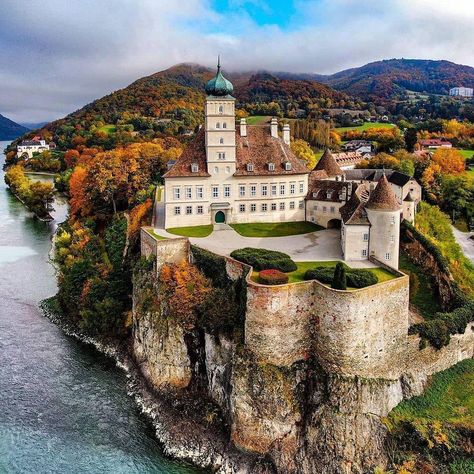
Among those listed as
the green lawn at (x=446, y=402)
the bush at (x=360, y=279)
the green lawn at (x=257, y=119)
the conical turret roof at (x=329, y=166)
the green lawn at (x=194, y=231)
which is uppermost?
the green lawn at (x=257, y=119)

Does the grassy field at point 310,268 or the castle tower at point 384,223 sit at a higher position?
the castle tower at point 384,223

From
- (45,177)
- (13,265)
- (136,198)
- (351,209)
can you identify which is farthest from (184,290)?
(45,177)

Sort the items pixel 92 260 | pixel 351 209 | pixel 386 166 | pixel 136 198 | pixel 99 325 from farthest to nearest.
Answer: pixel 386 166, pixel 136 198, pixel 92 260, pixel 99 325, pixel 351 209

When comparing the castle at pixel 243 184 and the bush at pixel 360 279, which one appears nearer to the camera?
the bush at pixel 360 279

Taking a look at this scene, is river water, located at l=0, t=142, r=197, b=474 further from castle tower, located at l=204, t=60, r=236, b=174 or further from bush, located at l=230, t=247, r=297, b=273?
castle tower, located at l=204, t=60, r=236, b=174

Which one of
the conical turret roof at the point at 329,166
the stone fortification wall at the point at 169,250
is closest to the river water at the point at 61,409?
the stone fortification wall at the point at 169,250

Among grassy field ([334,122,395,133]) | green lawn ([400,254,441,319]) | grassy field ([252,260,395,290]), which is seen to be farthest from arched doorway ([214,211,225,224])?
grassy field ([334,122,395,133])

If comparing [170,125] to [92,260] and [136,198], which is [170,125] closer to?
[136,198]

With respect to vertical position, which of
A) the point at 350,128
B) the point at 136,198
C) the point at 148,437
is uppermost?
the point at 350,128

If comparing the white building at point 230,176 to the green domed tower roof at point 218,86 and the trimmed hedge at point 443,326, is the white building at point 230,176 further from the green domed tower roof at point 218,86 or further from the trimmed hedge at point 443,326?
the trimmed hedge at point 443,326
